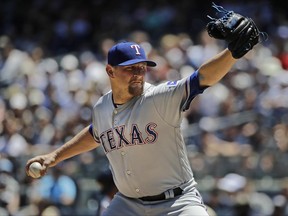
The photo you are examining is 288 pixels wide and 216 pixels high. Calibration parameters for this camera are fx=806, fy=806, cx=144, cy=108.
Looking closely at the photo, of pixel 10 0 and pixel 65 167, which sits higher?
pixel 10 0

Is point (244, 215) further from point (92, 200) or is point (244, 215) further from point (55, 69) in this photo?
point (55, 69)

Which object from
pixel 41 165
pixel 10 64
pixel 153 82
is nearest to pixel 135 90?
pixel 41 165

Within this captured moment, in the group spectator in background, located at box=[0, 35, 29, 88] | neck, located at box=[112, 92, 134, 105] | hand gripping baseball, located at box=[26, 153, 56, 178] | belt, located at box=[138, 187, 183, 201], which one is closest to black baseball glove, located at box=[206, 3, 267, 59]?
neck, located at box=[112, 92, 134, 105]

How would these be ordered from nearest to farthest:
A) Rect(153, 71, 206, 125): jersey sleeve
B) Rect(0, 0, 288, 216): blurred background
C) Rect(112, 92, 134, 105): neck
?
1. Rect(153, 71, 206, 125): jersey sleeve
2. Rect(112, 92, 134, 105): neck
3. Rect(0, 0, 288, 216): blurred background

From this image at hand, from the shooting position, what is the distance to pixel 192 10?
1566cm

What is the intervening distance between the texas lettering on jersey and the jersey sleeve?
123 mm

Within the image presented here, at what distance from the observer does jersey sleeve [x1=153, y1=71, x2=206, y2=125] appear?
5141 mm

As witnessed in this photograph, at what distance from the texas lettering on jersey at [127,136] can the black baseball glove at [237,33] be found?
805 millimetres

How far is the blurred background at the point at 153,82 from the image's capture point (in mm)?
10109

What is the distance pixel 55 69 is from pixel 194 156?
4535 mm

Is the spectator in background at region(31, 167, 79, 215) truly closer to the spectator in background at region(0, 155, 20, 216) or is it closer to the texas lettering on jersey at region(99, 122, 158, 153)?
the spectator in background at region(0, 155, 20, 216)

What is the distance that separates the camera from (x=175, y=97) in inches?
205

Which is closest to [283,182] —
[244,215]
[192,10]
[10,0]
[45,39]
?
[244,215]

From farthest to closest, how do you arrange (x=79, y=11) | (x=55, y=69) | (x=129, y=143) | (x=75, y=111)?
(x=79, y=11)
(x=55, y=69)
(x=75, y=111)
(x=129, y=143)
